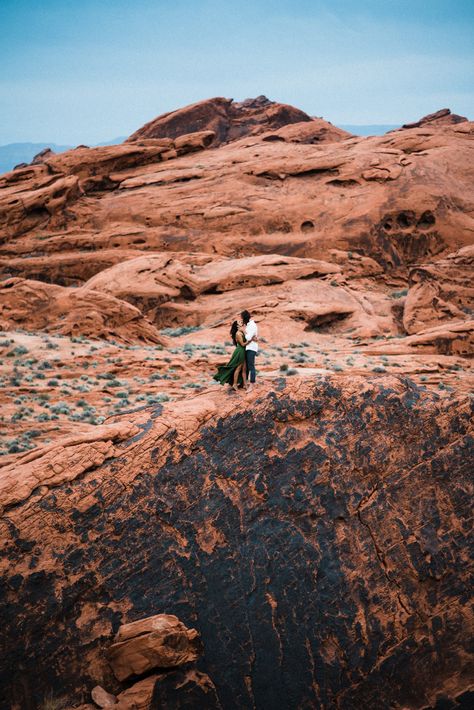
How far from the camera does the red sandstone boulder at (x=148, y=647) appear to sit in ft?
23.3

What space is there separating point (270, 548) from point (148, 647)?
1920mm

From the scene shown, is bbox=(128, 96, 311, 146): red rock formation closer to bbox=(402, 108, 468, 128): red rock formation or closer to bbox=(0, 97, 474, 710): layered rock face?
bbox=(402, 108, 468, 128): red rock formation

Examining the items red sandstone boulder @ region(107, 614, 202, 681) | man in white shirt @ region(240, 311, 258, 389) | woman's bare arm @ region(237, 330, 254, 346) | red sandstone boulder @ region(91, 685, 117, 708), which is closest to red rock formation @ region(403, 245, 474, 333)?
man in white shirt @ region(240, 311, 258, 389)

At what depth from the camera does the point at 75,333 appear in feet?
84.7

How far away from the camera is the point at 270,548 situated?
25.9 ft

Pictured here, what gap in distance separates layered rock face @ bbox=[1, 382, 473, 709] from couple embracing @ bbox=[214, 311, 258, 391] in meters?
0.57

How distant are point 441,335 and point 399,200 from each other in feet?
64.7

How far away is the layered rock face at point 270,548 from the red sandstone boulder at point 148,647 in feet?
0.32

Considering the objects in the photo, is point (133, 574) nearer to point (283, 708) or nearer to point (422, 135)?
point (283, 708)

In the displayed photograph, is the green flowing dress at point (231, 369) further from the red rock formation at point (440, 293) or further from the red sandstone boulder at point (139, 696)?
the red rock formation at point (440, 293)

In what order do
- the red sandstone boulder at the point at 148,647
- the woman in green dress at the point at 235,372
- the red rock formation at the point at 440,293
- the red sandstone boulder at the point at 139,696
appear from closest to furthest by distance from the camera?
the red sandstone boulder at the point at 139,696, the red sandstone boulder at the point at 148,647, the woman in green dress at the point at 235,372, the red rock formation at the point at 440,293

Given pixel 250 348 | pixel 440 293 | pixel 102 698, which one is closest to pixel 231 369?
pixel 250 348

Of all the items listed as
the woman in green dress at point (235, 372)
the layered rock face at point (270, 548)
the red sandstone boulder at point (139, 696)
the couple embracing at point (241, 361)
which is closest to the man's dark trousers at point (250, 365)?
the couple embracing at point (241, 361)

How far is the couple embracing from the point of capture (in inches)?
364
